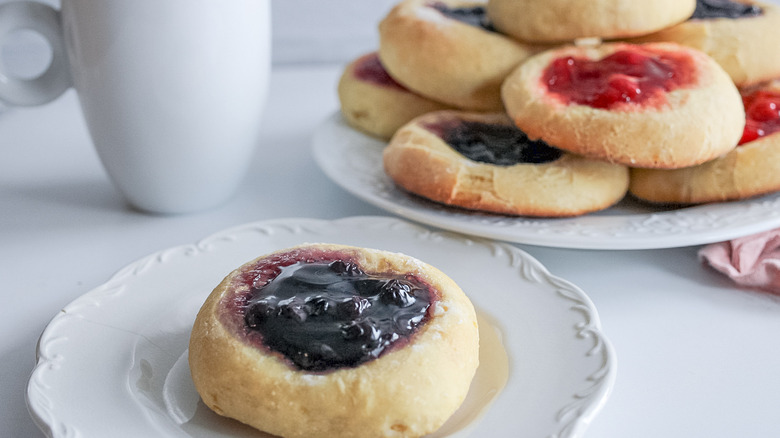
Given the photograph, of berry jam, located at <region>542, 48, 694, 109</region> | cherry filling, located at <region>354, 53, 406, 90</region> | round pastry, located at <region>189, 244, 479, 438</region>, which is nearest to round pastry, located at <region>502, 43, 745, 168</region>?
berry jam, located at <region>542, 48, 694, 109</region>

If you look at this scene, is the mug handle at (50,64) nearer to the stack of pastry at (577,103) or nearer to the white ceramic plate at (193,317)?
the white ceramic plate at (193,317)

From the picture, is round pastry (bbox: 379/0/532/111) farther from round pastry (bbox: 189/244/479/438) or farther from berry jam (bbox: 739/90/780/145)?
round pastry (bbox: 189/244/479/438)

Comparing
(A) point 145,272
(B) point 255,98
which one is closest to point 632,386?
(A) point 145,272

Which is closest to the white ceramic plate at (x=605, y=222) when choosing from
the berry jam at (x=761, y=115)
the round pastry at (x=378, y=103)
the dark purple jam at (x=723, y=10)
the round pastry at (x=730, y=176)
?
the round pastry at (x=730, y=176)

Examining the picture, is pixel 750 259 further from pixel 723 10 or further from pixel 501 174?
pixel 723 10

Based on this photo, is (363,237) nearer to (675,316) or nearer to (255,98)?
(255,98)
